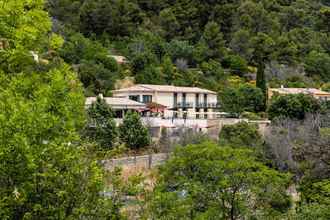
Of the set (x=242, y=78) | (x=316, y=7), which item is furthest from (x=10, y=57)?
(x=316, y=7)

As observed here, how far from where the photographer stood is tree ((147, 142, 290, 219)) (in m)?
14.6

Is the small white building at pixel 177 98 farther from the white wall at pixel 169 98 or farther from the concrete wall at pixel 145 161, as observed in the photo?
the concrete wall at pixel 145 161

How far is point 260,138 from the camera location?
111ft

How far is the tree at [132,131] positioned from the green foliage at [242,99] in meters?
13.7

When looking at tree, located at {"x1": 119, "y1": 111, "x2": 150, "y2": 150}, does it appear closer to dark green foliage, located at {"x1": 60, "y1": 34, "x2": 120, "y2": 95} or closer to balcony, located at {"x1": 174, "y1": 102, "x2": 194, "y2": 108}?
dark green foliage, located at {"x1": 60, "y1": 34, "x2": 120, "y2": 95}

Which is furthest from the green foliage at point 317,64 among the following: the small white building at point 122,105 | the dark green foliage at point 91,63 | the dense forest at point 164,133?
the small white building at point 122,105

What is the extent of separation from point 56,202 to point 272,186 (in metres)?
11.2

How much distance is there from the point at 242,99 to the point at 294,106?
5.49m

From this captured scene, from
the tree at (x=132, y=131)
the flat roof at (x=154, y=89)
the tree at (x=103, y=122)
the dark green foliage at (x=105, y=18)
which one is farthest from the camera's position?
the dark green foliage at (x=105, y=18)

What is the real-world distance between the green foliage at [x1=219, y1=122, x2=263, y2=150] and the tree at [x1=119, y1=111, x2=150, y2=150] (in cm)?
440

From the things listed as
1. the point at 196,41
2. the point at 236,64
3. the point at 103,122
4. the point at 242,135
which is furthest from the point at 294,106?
the point at 196,41

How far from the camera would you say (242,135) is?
33656 mm

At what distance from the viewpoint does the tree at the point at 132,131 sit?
Answer: 31.3 meters

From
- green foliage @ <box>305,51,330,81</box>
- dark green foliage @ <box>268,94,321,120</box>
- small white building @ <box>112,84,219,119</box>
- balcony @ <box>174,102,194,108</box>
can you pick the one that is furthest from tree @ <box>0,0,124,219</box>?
green foliage @ <box>305,51,330,81</box>
